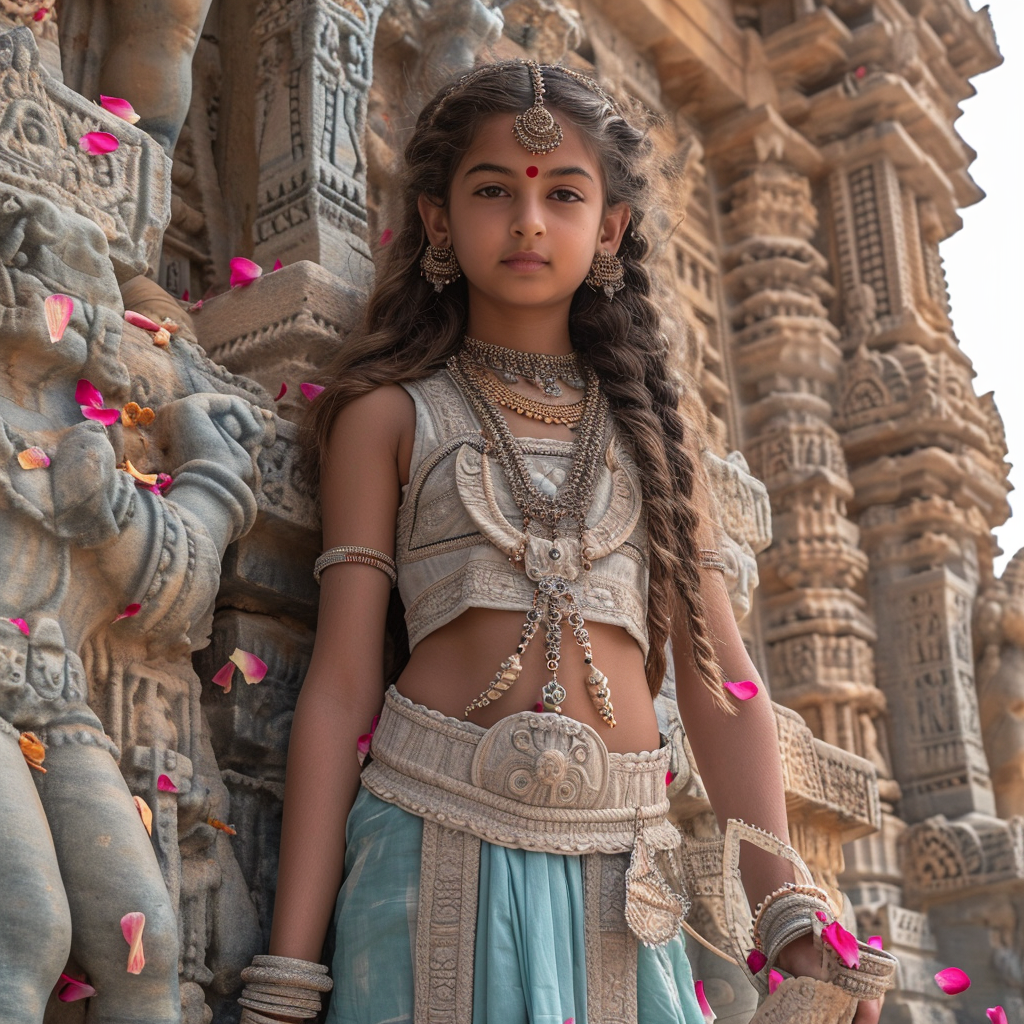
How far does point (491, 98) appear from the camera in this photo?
2.28 m

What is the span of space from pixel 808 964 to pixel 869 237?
202 inches

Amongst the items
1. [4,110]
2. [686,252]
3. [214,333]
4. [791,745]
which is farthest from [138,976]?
[686,252]

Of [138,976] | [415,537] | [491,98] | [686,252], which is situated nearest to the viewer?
[138,976]

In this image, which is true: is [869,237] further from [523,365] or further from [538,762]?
[538,762]

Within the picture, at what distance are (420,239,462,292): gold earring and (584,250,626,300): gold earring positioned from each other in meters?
0.24

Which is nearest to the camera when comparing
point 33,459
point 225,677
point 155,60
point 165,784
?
point 33,459

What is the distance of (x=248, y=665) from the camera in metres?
2.14

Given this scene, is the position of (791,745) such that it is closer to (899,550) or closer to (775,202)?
(899,550)

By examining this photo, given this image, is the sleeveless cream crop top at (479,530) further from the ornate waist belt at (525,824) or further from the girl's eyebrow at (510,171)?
the girl's eyebrow at (510,171)

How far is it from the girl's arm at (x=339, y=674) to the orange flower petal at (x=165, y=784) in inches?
6.8

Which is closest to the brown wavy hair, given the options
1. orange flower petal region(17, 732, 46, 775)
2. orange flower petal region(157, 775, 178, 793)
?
orange flower petal region(157, 775, 178, 793)

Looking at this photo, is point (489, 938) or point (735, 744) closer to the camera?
point (489, 938)

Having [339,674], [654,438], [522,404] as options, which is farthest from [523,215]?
[339,674]

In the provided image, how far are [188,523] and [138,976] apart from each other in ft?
2.02
